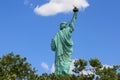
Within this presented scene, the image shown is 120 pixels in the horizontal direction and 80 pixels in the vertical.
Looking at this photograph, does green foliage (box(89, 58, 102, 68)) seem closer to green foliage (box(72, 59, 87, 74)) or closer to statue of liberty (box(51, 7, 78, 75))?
green foliage (box(72, 59, 87, 74))

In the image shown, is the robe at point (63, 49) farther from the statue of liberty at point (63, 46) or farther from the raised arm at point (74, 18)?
the raised arm at point (74, 18)

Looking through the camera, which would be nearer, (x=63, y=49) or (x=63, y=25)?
(x=63, y=49)

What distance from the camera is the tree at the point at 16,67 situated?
105 feet

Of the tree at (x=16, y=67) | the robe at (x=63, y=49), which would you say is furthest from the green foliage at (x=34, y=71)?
the robe at (x=63, y=49)

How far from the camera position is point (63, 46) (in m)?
38.2

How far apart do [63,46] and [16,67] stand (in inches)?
243

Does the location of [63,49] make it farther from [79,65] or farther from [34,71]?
[79,65]

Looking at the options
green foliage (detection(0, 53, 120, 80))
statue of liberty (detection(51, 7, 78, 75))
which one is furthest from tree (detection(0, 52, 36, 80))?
statue of liberty (detection(51, 7, 78, 75))

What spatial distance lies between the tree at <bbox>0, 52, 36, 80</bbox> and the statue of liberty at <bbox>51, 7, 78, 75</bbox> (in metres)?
4.48

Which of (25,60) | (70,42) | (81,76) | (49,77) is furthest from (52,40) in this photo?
(81,76)

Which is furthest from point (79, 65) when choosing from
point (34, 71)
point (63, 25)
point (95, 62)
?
point (63, 25)

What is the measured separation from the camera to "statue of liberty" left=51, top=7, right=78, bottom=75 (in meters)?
37.3

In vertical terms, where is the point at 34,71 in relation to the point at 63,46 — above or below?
below

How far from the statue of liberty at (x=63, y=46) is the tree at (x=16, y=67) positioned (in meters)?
4.48
